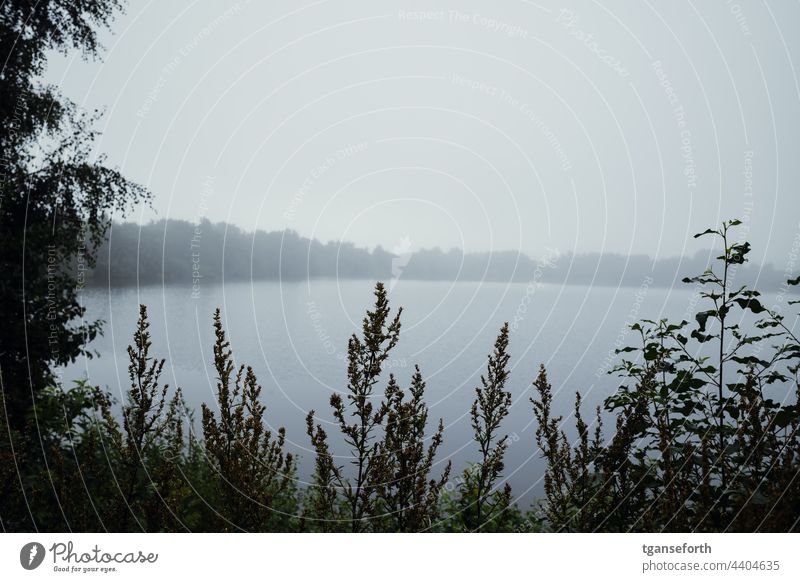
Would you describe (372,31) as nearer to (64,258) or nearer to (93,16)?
(93,16)

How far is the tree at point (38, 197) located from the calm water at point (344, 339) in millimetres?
582

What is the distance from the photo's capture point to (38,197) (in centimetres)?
453

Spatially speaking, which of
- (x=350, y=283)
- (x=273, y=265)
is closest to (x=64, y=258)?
(x=273, y=265)

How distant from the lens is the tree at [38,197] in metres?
4.35

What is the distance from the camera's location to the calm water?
4.96m
